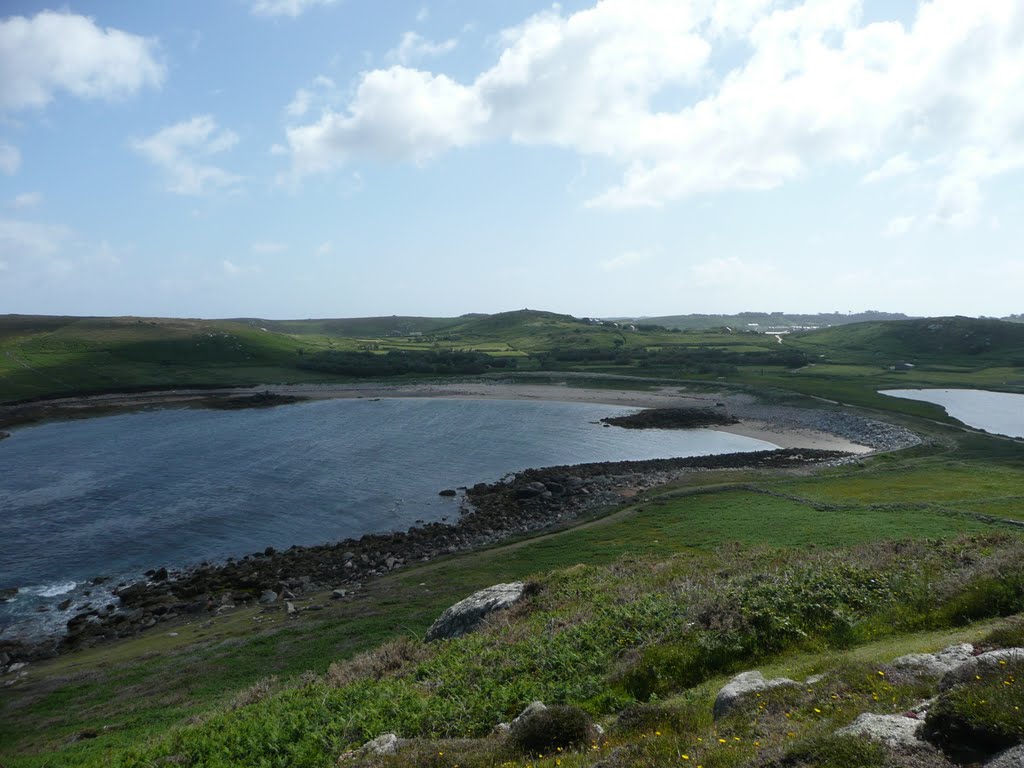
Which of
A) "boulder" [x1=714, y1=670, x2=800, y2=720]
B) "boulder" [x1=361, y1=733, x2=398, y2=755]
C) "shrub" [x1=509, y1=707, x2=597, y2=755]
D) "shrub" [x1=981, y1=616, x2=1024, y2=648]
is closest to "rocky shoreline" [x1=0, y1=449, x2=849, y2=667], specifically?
"boulder" [x1=361, y1=733, x2=398, y2=755]

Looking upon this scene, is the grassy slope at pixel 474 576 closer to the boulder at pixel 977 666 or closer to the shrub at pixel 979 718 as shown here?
the boulder at pixel 977 666

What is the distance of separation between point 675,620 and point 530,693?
4970 millimetres

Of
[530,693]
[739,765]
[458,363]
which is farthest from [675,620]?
[458,363]

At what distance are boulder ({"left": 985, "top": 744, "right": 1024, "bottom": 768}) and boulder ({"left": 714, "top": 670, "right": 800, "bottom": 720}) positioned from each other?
4190mm

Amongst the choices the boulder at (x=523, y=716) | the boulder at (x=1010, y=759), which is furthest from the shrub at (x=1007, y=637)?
the boulder at (x=523, y=716)

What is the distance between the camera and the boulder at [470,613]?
22625 millimetres

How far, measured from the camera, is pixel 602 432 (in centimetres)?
9000

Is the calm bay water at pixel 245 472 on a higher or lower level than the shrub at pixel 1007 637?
lower

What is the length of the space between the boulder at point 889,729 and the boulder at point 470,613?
1508cm

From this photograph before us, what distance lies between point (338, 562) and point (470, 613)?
2224 centimetres

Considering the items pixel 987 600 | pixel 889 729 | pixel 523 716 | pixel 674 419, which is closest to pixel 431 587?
pixel 523 716

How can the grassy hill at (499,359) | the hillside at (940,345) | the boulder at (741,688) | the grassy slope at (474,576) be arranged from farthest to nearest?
1. the hillside at (940,345)
2. the grassy hill at (499,359)
3. the grassy slope at (474,576)
4. the boulder at (741,688)

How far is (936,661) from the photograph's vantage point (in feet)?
37.2

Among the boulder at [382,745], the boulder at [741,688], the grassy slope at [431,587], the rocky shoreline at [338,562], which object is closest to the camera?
the boulder at [741,688]
